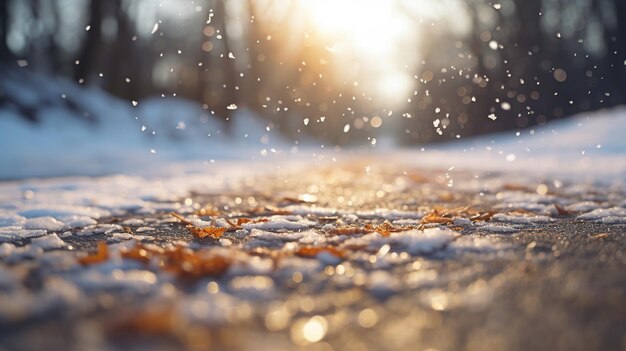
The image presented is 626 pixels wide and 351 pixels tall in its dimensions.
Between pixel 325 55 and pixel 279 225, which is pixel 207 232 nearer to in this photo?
pixel 279 225

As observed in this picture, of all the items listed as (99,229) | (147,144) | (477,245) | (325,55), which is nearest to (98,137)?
(147,144)

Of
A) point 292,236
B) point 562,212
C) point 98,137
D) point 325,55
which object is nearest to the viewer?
point 292,236

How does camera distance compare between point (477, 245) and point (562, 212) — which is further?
point (562, 212)

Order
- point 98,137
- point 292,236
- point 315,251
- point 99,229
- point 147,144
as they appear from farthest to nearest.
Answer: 1. point 147,144
2. point 98,137
3. point 99,229
4. point 292,236
5. point 315,251

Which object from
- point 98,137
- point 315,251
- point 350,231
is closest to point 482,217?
point 350,231

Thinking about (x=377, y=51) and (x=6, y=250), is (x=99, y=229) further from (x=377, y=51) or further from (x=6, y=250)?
(x=377, y=51)

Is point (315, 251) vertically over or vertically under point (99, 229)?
under

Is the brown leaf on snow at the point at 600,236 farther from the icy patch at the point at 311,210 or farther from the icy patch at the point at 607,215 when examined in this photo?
the icy patch at the point at 311,210

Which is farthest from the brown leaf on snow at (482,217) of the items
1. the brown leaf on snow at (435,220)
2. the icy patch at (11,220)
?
the icy patch at (11,220)

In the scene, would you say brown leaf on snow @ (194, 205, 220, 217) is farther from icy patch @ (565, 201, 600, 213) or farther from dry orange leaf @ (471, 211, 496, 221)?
icy patch @ (565, 201, 600, 213)

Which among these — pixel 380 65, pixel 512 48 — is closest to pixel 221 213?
pixel 512 48

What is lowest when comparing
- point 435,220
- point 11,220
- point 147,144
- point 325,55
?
point 435,220
